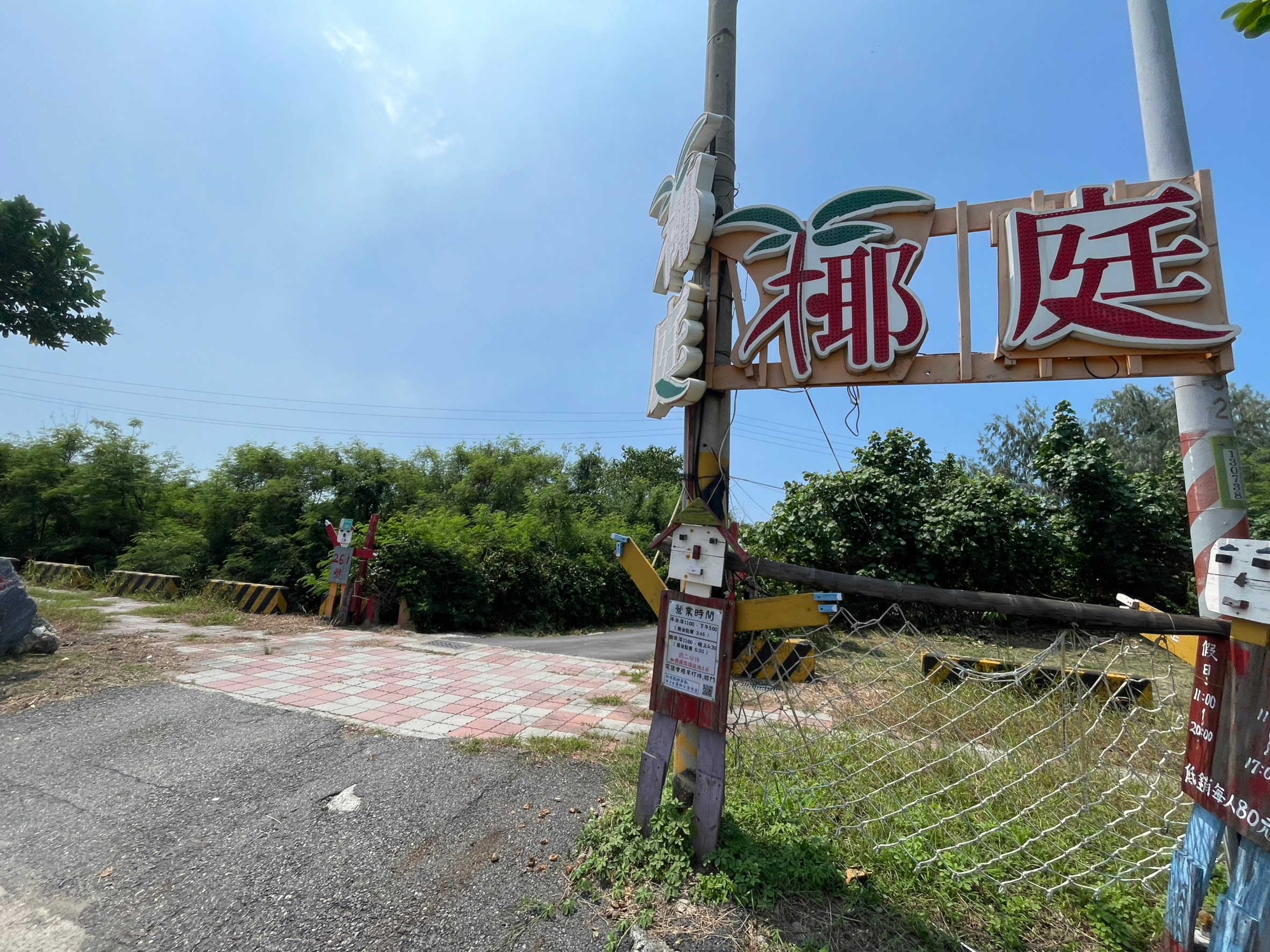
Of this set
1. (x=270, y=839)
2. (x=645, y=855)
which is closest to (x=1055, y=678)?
(x=645, y=855)

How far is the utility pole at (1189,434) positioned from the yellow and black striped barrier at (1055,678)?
0.54m

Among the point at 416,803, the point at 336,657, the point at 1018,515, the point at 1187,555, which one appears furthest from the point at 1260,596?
the point at 1187,555

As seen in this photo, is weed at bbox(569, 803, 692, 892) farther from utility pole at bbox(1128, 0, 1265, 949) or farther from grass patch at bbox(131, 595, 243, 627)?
grass patch at bbox(131, 595, 243, 627)

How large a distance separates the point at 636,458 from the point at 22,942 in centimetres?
2889

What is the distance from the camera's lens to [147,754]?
3408mm

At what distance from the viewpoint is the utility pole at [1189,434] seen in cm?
169

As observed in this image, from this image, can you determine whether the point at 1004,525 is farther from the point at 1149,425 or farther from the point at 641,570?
A: the point at 1149,425

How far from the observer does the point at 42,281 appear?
23.9ft

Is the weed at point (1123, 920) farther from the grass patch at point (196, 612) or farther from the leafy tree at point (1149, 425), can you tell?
the leafy tree at point (1149, 425)

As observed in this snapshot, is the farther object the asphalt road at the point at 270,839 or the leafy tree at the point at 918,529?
the leafy tree at the point at 918,529

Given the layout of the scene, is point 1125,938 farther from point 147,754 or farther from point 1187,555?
point 1187,555

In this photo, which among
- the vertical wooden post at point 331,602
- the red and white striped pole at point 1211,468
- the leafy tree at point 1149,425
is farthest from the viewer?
the leafy tree at point 1149,425

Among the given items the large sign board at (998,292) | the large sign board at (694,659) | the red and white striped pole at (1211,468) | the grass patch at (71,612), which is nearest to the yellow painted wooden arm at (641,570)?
the large sign board at (694,659)

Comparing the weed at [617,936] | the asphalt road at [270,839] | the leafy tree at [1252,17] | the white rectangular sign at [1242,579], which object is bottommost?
the asphalt road at [270,839]
